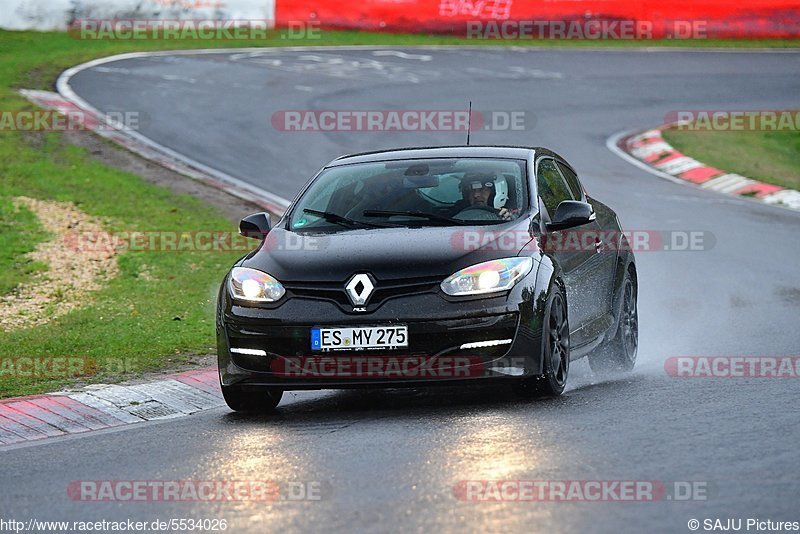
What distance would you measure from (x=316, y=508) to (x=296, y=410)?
2938 millimetres

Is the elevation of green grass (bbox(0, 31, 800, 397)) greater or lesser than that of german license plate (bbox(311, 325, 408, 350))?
lesser

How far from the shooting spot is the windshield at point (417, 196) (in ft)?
29.0

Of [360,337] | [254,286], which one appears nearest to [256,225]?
[254,286]

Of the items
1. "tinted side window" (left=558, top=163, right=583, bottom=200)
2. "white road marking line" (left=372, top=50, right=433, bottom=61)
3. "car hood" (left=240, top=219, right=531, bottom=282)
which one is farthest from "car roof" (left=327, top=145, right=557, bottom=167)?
"white road marking line" (left=372, top=50, right=433, bottom=61)

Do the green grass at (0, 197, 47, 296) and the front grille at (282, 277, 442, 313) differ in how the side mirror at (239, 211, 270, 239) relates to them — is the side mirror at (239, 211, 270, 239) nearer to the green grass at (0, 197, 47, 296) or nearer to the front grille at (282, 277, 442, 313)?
the front grille at (282, 277, 442, 313)

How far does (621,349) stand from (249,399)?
3.00 meters

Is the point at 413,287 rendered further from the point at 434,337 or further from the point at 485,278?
the point at 485,278

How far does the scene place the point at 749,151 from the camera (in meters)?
22.7

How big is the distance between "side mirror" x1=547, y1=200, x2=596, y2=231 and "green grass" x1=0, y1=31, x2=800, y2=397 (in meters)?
3.05

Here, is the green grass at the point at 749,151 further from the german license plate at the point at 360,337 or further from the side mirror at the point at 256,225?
the german license plate at the point at 360,337

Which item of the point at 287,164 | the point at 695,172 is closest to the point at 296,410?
the point at 287,164

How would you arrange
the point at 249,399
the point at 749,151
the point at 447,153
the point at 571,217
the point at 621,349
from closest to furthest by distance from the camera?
the point at 249,399
the point at 571,217
the point at 447,153
the point at 621,349
the point at 749,151

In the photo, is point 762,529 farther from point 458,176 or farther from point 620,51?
point 620,51

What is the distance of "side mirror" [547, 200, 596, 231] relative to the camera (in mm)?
8820
